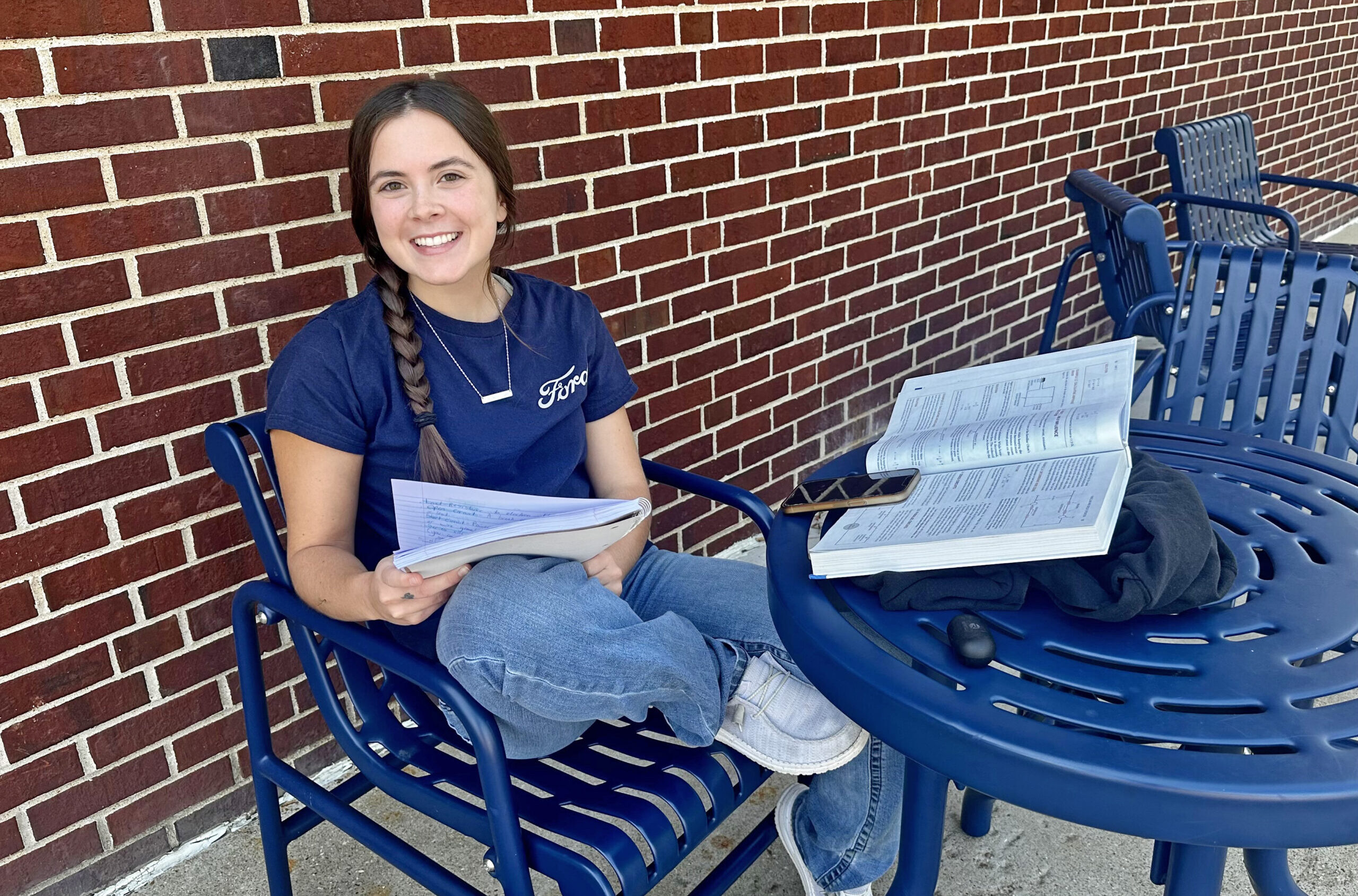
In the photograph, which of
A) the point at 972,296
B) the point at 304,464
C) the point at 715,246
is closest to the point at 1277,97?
the point at 972,296

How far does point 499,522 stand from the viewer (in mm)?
1394

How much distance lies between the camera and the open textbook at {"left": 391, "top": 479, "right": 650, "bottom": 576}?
1274 millimetres

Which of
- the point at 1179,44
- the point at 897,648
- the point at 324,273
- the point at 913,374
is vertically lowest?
the point at 913,374

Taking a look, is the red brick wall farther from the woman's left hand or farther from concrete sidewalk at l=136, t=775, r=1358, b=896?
the woman's left hand

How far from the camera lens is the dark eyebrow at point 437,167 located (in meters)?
1.56

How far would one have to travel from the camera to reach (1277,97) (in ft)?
17.7

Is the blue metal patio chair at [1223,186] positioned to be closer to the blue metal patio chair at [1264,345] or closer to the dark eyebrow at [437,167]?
the blue metal patio chair at [1264,345]

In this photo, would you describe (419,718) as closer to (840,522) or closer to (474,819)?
(474,819)

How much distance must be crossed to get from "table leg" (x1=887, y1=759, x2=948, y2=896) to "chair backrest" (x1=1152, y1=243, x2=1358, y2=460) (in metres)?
1.27

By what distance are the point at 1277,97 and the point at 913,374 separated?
126 inches

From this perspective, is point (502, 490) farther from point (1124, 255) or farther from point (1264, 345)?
point (1124, 255)

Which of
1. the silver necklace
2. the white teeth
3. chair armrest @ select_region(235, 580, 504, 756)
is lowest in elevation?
chair armrest @ select_region(235, 580, 504, 756)

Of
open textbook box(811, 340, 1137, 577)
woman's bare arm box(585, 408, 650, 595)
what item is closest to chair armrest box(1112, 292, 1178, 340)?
open textbook box(811, 340, 1137, 577)

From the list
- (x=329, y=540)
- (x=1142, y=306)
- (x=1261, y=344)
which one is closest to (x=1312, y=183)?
(x=1142, y=306)
